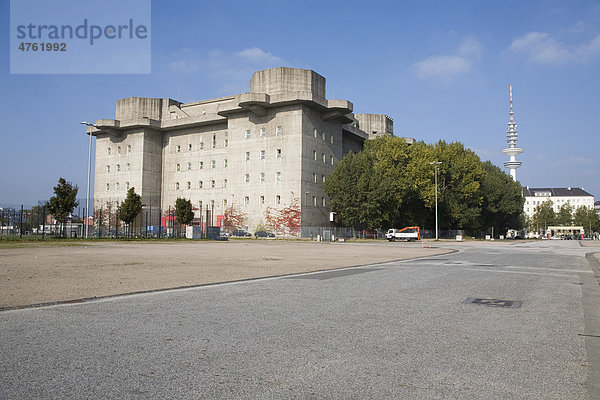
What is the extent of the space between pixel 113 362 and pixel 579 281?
46.9 ft

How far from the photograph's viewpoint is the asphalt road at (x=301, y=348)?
4320 mm

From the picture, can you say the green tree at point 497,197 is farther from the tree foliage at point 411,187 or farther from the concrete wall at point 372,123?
the concrete wall at point 372,123

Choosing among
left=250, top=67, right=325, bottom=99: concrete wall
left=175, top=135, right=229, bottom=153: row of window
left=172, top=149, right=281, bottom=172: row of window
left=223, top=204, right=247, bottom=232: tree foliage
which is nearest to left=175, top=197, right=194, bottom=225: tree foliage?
left=223, top=204, right=247, bottom=232: tree foliage

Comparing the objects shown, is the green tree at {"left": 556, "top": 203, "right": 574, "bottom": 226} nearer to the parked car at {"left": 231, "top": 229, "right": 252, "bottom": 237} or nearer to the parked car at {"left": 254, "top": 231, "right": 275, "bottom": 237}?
the parked car at {"left": 254, "top": 231, "right": 275, "bottom": 237}

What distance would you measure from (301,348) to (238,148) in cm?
7192

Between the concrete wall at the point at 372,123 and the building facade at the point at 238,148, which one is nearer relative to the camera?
the building facade at the point at 238,148

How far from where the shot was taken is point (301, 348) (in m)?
5.67

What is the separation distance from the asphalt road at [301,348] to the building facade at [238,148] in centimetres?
5512

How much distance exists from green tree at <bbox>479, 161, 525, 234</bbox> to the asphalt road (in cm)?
8475

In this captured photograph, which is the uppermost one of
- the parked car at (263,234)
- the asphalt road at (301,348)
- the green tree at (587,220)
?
the green tree at (587,220)

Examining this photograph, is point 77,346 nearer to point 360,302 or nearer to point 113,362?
point 113,362

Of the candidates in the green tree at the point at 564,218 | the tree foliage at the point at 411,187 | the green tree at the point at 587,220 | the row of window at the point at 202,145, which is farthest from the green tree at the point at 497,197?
the green tree at the point at 564,218

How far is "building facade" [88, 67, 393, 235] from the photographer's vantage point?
70312 millimetres

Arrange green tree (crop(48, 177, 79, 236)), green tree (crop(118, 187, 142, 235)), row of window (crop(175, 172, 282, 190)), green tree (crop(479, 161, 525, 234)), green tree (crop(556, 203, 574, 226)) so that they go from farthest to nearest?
green tree (crop(556, 203, 574, 226)), green tree (crop(479, 161, 525, 234)), row of window (crop(175, 172, 282, 190)), green tree (crop(118, 187, 142, 235)), green tree (crop(48, 177, 79, 236))
